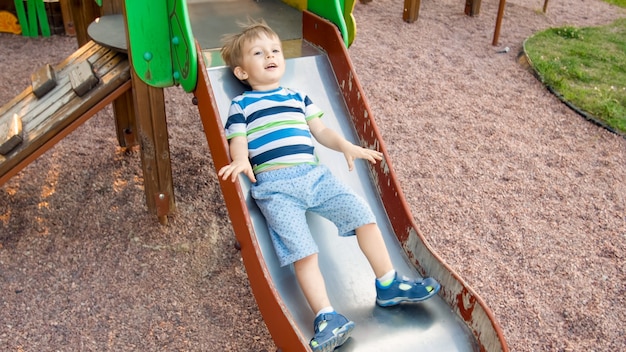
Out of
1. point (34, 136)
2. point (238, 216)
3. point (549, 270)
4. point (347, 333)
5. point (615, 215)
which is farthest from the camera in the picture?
point (615, 215)

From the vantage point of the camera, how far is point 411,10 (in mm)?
5953

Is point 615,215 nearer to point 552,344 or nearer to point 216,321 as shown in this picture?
point 552,344

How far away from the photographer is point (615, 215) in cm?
333

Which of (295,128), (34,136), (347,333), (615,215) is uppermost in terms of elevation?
(295,128)

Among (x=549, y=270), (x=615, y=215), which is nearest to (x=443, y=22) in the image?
(x=615, y=215)

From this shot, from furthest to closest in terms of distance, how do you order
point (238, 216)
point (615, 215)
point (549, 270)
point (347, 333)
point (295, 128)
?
point (615, 215) → point (549, 270) → point (295, 128) → point (238, 216) → point (347, 333)

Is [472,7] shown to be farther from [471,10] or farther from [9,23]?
[9,23]

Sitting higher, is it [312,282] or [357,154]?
[357,154]

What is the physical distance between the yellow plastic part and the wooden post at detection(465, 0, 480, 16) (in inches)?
170

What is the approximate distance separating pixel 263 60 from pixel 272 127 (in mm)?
272

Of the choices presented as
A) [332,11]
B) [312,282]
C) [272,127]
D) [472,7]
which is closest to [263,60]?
[272,127]

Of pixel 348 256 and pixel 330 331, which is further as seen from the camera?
pixel 348 256

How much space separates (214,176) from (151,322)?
1.13m

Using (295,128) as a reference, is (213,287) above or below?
below
